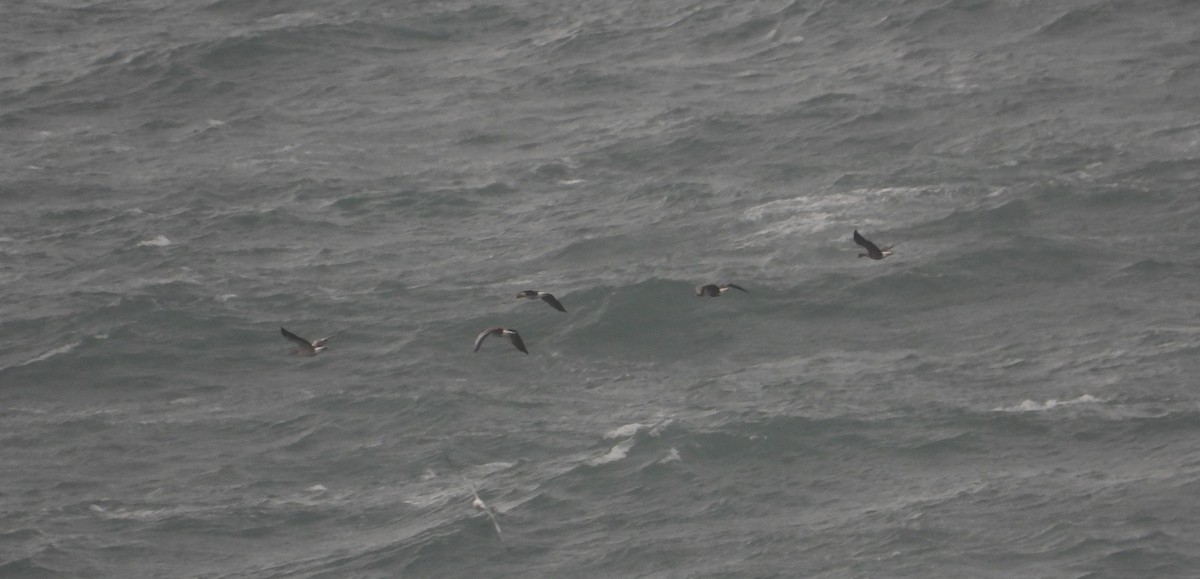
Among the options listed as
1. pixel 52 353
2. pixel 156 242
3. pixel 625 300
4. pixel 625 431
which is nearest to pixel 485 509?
pixel 625 431

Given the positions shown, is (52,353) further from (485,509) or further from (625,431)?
(625,431)

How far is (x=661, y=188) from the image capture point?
82375 millimetres

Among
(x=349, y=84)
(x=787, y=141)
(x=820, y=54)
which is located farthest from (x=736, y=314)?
(x=349, y=84)

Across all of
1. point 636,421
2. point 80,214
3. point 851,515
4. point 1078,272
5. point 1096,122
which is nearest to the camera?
point 851,515

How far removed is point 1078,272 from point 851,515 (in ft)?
49.9

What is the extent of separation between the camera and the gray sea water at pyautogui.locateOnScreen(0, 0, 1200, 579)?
2489 inches

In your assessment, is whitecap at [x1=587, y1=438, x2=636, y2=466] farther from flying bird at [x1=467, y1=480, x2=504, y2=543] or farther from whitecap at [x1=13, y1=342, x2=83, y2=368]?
whitecap at [x1=13, y1=342, x2=83, y2=368]

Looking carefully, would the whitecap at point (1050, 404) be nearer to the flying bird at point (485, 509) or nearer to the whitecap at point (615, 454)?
the whitecap at point (615, 454)

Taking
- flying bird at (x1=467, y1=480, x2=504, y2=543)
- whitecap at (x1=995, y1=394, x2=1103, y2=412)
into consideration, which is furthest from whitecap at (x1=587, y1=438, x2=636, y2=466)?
whitecap at (x1=995, y1=394, x2=1103, y2=412)

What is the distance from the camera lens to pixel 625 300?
7381 centimetres

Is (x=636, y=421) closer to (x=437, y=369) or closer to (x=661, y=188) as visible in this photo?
(x=437, y=369)

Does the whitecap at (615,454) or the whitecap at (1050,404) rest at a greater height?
the whitecap at (1050,404)

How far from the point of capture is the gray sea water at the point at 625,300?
2489 inches

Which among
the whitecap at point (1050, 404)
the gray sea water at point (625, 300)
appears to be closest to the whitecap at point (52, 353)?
the gray sea water at point (625, 300)
